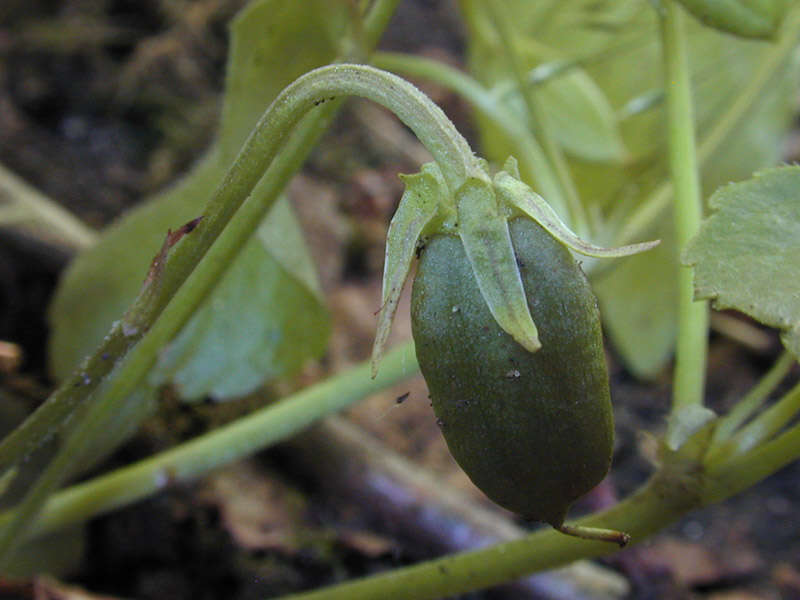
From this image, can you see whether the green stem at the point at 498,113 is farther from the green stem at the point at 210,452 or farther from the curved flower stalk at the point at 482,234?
the curved flower stalk at the point at 482,234

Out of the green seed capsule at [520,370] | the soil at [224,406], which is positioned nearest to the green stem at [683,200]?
the green seed capsule at [520,370]

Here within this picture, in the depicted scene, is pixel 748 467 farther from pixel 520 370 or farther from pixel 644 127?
pixel 644 127

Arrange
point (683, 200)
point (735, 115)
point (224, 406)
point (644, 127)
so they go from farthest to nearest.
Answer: point (644, 127) < point (224, 406) < point (735, 115) < point (683, 200)

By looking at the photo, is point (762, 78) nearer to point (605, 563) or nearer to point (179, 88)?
point (605, 563)

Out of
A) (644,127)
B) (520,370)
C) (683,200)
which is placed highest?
(520,370)

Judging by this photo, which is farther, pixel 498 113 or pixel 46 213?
pixel 46 213

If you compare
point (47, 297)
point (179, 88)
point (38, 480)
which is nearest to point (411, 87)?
point (38, 480)

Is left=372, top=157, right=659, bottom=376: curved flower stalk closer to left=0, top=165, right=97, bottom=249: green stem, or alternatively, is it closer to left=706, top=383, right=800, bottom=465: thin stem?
left=706, top=383, right=800, bottom=465: thin stem

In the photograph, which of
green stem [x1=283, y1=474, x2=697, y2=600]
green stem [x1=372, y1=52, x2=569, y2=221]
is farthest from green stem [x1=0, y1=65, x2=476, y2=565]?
green stem [x1=372, y1=52, x2=569, y2=221]

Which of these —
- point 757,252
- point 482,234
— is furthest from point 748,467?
point 482,234
